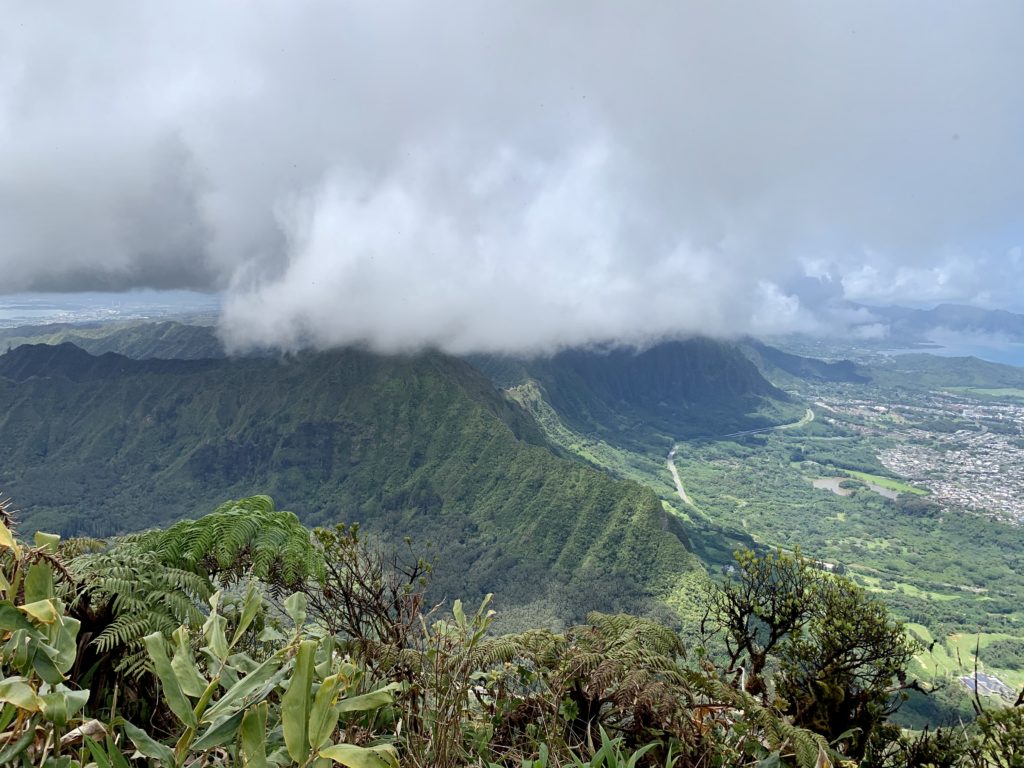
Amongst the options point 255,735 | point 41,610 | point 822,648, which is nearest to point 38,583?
point 41,610

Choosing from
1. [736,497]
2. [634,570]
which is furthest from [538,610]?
[736,497]

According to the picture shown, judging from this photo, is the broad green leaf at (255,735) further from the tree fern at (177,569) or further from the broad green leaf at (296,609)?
the tree fern at (177,569)

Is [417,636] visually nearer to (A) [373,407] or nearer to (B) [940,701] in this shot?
(B) [940,701]

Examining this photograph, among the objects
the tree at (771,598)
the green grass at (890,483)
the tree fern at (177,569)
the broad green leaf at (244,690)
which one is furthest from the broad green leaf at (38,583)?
the green grass at (890,483)

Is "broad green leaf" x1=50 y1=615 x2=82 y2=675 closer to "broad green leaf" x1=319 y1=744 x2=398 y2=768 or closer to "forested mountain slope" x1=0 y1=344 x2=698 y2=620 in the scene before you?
"broad green leaf" x1=319 y1=744 x2=398 y2=768

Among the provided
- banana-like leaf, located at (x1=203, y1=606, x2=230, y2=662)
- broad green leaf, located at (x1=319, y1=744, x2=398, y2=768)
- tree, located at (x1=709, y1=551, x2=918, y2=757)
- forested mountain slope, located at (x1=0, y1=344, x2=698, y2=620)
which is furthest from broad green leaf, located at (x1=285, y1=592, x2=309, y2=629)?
forested mountain slope, located at (x1=0, y1=344, x2=698, y2=620)

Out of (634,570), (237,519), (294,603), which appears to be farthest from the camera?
(634,570)

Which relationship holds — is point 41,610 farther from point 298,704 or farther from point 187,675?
point 298,704
